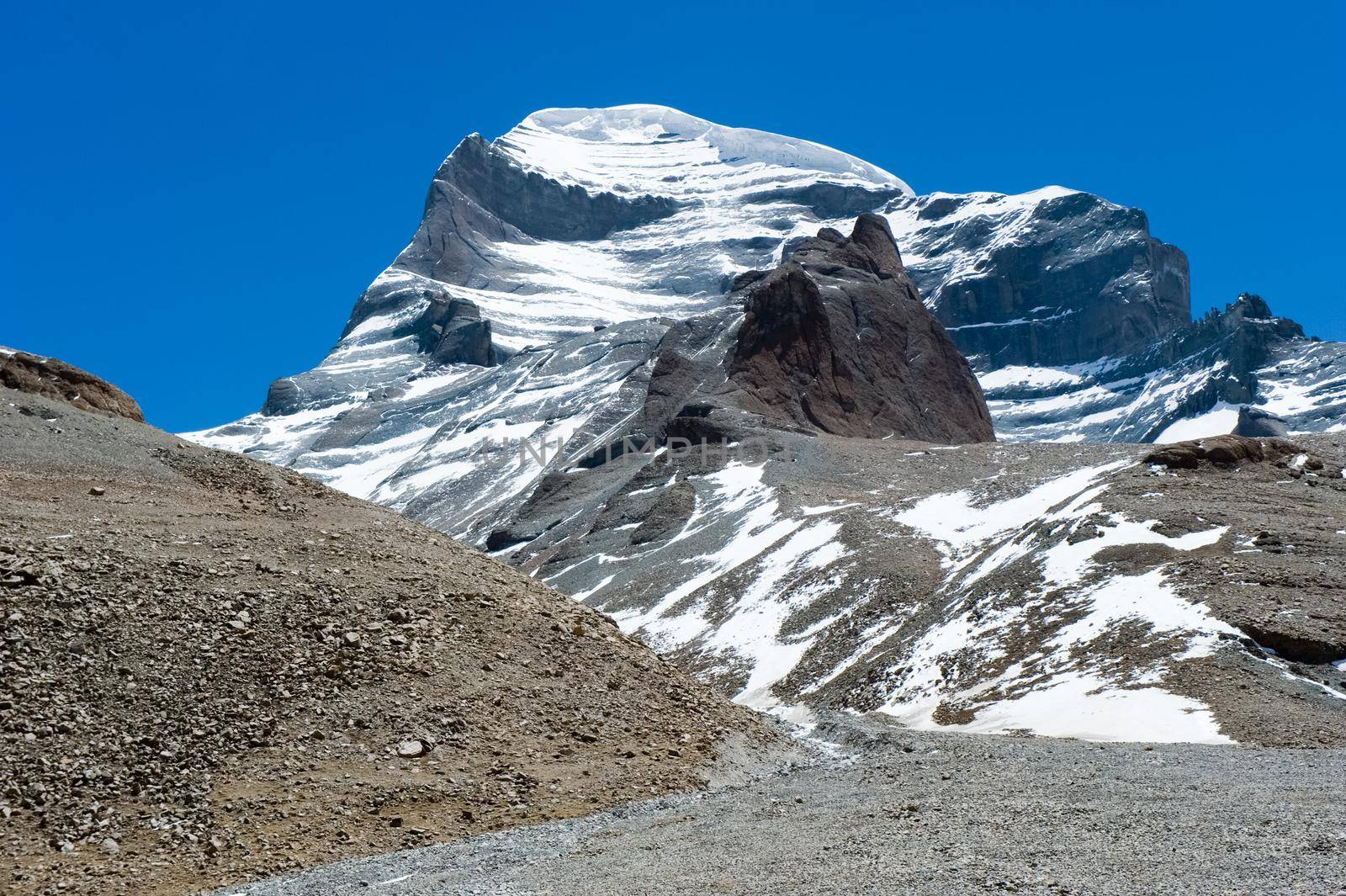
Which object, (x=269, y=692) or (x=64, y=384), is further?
(x=64, y=384)

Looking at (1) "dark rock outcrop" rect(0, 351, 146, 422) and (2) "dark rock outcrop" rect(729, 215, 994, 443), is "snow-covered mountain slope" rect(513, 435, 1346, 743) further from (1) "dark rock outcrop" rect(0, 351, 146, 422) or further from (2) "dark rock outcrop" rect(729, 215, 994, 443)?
(2) "dark rock outcrop" rect(729, 215, 994, 443)

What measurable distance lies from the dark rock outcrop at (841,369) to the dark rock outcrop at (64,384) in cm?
11883

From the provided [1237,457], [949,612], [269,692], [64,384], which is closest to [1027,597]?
[949,612]

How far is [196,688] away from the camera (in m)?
23.8

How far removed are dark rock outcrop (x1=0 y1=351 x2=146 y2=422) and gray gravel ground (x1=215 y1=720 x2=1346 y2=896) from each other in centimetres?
2091

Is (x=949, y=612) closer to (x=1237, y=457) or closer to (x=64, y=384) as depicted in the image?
(x=1237, y=457)

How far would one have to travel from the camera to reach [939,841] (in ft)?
65.7

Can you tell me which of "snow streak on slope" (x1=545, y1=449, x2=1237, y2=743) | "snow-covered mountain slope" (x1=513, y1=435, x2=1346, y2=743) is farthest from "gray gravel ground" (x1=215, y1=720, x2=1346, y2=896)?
"snow streak on slope" (x1=545, y1=449, x2=1237, y2=743)

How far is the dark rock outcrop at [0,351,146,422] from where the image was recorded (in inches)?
1447

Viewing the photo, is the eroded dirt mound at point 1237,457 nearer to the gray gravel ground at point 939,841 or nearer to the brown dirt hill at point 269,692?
the gray gravel ground at point 939,841

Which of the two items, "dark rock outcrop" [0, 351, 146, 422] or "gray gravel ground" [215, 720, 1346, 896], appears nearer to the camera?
"gray gravel ground" [215, 720, 1346, 896]

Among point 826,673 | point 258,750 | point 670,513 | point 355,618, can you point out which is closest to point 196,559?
point 355,618

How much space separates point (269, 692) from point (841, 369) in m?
156

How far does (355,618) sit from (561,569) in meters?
86.3
